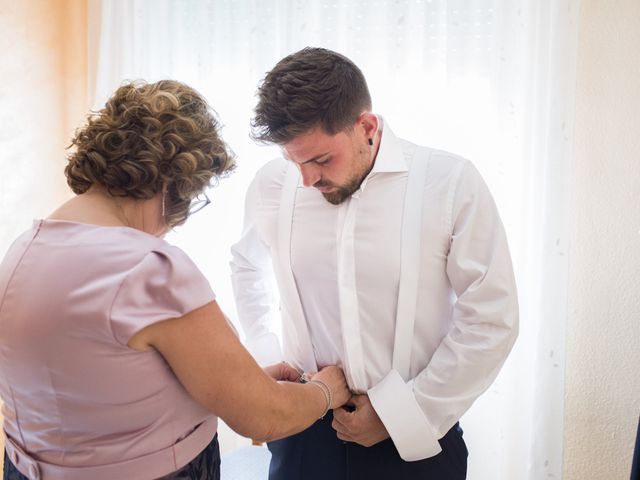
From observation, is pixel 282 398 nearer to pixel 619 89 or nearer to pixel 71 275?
pixel 71 275

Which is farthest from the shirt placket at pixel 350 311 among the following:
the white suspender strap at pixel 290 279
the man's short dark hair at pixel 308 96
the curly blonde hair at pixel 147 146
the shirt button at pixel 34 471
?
the shirt button at pixel 34 471

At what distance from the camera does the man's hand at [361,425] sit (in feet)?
4.14

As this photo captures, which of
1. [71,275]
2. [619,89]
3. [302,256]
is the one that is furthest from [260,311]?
[619,89]

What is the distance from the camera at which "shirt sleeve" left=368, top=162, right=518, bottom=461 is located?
1228 mm

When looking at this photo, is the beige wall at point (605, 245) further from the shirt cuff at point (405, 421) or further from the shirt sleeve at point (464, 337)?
the shirt cuff at point (405, 421)

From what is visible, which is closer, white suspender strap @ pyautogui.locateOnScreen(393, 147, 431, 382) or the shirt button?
the shirt button

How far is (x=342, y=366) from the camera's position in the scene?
1.36 m

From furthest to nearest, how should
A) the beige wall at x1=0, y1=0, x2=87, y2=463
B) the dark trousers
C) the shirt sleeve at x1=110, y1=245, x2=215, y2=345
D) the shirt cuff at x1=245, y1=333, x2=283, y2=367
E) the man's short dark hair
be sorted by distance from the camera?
the beige wall at x1=0, y1=0, x2=87, y2=463
the shirt cuff at x1=245, y1=333, x2=283, y2=367
the dark trousers
the man's short dark hair
the shirt sleeve at x1=110, y1=245, x2=215, y2=345

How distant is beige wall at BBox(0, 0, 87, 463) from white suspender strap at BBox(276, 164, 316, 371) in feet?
4.39

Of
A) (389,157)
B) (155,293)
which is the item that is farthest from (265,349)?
(155,293)

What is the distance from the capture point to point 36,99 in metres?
2.25

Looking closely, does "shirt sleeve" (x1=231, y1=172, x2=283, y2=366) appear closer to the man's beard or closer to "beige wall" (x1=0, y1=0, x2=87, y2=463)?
the man's beard

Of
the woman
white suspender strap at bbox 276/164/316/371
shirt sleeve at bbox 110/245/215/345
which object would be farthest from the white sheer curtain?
shirt sleeve at bbox 110/245/215/345

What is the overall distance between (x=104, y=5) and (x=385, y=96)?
1240mm
